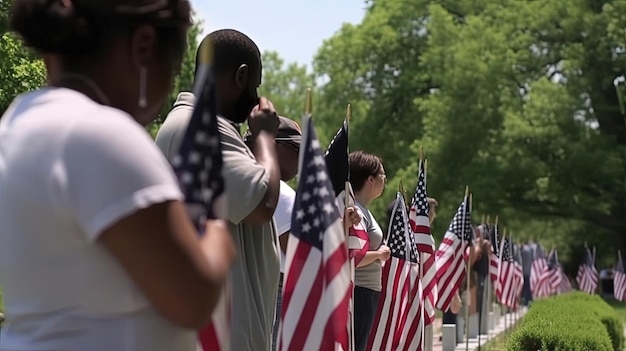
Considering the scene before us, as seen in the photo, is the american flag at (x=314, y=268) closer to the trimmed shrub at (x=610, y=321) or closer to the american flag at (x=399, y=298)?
the american flag at (x=399, y=298)

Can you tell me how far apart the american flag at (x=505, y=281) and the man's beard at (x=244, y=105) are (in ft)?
48.7

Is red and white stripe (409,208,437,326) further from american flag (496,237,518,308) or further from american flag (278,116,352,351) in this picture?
american flag (496,237,518,308)

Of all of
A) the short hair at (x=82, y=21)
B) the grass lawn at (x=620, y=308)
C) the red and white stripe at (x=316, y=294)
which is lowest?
the grass lawn at (x=620, y=308)

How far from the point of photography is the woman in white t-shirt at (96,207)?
76.3 inches

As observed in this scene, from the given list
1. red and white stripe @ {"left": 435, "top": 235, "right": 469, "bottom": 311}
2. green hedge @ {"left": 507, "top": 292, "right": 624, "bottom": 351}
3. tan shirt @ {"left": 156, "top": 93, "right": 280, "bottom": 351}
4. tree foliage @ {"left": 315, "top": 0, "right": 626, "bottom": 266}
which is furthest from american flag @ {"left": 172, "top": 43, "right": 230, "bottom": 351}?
tree foliage @ {"left": 315, "top": 0, "right": 626, "bottom": 266}

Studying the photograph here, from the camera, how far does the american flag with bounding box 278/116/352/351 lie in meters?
3.62

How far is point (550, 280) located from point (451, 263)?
16.5m

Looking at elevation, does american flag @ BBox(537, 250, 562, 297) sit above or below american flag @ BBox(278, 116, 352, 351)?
below

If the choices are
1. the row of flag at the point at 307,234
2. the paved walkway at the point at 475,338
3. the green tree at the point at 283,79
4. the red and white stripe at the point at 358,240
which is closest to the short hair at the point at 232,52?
the row of flag at the point at 307,234

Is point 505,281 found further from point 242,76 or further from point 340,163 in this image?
point 242,76

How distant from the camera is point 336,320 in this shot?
11.9 feet

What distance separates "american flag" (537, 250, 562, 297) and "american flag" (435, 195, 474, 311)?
14015 millimetres

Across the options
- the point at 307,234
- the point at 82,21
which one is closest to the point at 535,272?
the point at 307,234

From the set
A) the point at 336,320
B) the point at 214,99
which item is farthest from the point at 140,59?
the point at 336,320
